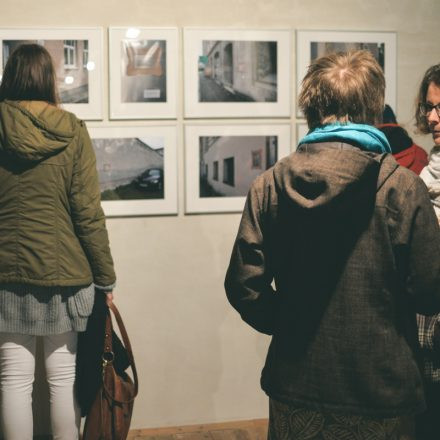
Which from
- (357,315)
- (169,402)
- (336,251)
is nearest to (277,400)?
(357,315)

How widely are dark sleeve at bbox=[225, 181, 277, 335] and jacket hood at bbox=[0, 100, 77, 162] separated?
0.92 metres

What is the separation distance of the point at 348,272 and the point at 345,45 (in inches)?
73.0

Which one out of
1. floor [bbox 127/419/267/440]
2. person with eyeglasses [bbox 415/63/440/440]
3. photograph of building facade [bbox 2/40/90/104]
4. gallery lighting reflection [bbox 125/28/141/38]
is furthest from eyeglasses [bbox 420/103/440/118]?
floor [bbox 127/419/267/440]

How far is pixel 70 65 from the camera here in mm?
2777

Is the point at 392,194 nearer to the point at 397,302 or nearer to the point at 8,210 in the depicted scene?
the point at 397,302

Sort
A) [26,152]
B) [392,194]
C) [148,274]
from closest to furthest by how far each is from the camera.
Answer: [392,194], [26,152], [148,274]

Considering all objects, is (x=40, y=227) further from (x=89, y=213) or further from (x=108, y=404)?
(x=108, y=404)

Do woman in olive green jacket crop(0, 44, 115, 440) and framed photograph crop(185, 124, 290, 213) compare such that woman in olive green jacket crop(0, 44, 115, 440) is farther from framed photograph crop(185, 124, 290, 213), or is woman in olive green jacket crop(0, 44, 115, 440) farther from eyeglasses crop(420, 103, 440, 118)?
A: eyeglasses crop(420, 103, 440, 118)

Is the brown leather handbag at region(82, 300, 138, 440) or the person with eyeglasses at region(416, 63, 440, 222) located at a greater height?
the person with eyeglasses at region(416, 63, 440, 222)

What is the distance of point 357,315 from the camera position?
4.61 feet

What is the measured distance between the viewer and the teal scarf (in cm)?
139

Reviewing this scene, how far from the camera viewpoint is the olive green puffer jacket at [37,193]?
2.11m

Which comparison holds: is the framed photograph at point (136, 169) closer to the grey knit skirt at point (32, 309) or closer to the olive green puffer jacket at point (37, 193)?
the olive green puffer jacket at point (37, 193)

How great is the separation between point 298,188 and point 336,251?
6.7 inches
